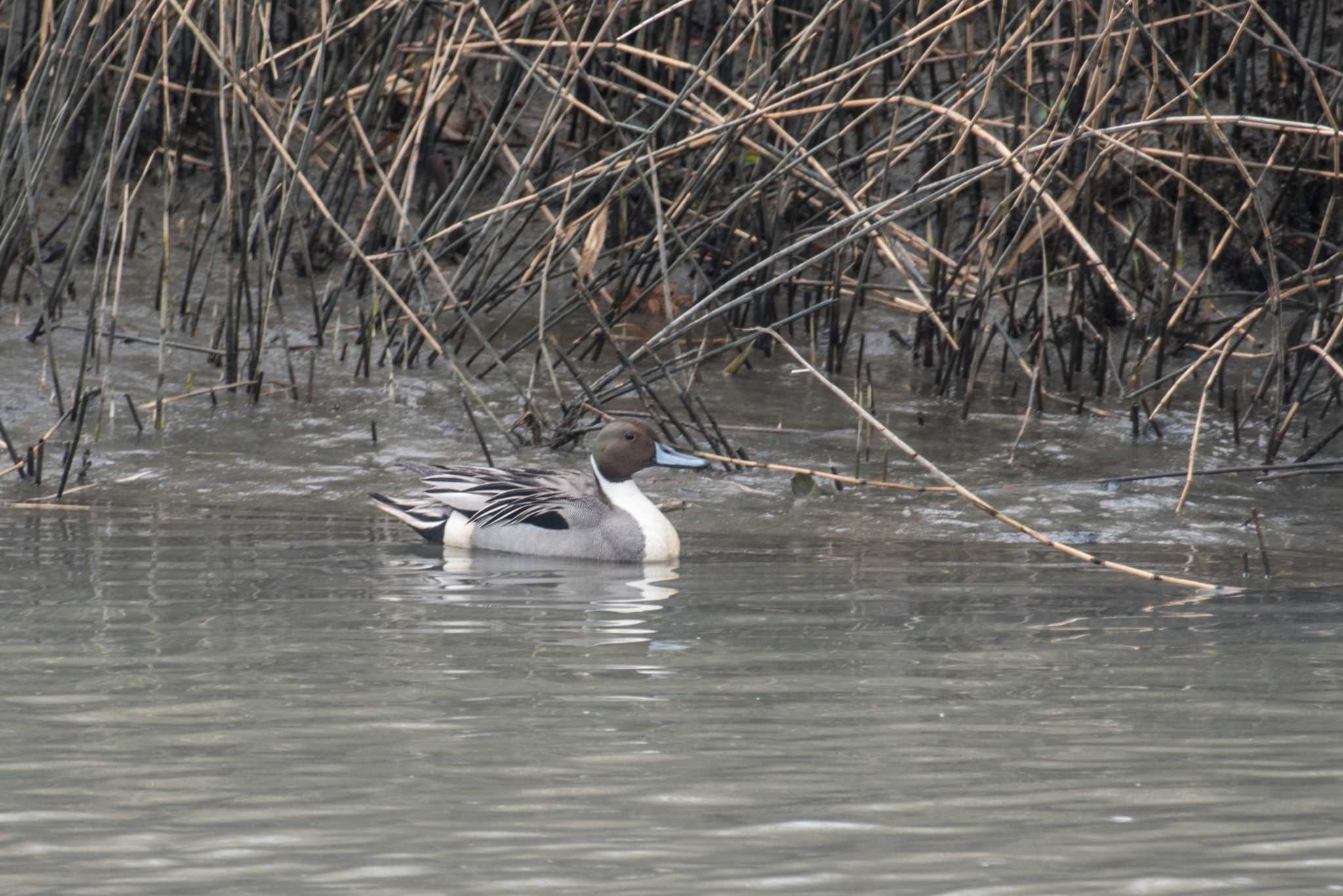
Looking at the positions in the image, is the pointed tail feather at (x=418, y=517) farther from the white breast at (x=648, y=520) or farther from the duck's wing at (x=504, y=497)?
the white breast at (x=648, y=520)

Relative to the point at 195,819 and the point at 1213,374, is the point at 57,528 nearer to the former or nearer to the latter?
the point at 195,819

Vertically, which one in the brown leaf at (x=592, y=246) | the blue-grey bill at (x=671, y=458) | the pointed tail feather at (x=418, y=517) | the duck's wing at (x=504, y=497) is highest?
the brown leaf at (x=592, y=246)

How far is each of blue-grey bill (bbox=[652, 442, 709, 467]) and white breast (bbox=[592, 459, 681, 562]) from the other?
12 centimetres

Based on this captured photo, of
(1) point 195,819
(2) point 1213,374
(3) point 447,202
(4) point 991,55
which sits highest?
(4) point 991,55

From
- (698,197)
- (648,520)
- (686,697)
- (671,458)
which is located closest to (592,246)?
(698,197)

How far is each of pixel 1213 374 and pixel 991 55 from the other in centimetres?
142

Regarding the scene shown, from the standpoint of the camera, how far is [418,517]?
6387mm

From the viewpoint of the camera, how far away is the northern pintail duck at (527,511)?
6.27m

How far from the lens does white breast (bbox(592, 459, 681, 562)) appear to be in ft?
19.9

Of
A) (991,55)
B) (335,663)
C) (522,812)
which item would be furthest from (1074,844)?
(991,55)

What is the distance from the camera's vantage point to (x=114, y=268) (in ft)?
31.3

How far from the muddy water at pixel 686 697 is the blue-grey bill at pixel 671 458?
27 cm

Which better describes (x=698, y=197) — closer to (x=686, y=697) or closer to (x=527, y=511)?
Result: (x=527, y=511)

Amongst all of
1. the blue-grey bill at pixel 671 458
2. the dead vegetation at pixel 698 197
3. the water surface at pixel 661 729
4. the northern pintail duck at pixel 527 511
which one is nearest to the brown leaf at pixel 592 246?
the dead vegetation at pixel 698 197
